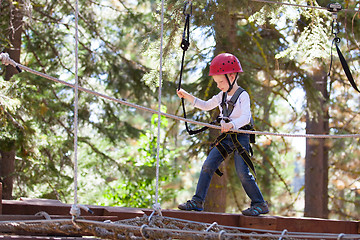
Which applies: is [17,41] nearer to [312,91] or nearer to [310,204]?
[312,91]

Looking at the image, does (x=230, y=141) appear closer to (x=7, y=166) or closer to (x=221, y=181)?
(x=221, y=181)

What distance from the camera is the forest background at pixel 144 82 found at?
6172 millimetres

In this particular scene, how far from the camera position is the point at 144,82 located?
991 cm

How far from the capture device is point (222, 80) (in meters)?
4.07

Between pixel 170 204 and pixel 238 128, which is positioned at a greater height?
pixel 238 128

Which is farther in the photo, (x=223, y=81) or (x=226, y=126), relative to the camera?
(x=223, y=81)

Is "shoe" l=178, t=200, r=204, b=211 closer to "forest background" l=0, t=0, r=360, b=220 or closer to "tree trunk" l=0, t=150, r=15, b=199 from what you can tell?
"forest background" l=0, t=0, r=360, b=220

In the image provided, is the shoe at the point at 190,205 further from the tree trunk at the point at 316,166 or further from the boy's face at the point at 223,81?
the tree trunk at the point at 316,166

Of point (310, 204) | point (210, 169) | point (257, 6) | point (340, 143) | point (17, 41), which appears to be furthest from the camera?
point (340, 143)

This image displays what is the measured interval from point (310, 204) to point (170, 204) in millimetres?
8180

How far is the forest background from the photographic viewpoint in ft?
20.2

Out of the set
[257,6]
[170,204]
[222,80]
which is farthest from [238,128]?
[170,204]

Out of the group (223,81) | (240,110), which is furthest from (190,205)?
(223,81)

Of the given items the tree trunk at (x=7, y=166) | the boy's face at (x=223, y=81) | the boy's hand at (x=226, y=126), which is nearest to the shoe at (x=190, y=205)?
the boy's hand at (x=226, y=126)
